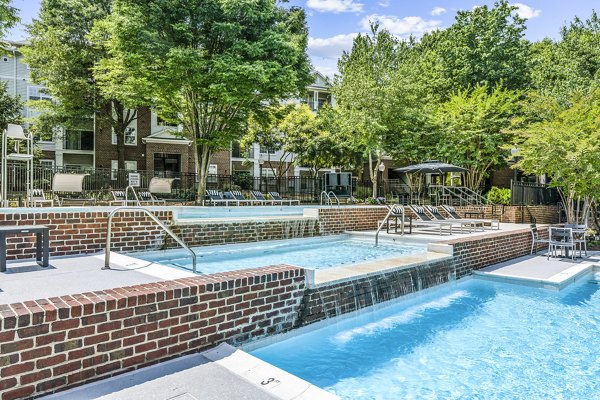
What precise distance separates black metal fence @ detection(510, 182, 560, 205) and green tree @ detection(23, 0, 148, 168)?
798 inches

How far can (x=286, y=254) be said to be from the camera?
905cm

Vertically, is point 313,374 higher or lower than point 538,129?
lower

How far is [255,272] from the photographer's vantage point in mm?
4414

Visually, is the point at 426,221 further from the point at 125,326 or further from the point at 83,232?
the point at 125,326

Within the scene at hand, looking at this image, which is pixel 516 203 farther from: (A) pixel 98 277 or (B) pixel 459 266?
(A) pixel 98 277

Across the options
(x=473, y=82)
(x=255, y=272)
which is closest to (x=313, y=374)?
(x=255, y=272)

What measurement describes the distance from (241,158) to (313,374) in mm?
29140

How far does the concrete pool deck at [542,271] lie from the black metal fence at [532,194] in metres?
5.93

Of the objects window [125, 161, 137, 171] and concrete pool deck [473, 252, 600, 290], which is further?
window [125, 161, 137, 171]

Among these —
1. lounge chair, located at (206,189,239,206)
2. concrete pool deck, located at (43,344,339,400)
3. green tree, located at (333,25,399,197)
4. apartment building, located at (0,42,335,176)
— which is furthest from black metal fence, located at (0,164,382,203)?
concrete pool deck, located at (43,344,339,400)

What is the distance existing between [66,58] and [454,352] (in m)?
25.2

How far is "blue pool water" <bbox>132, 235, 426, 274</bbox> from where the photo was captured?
745 centimetres

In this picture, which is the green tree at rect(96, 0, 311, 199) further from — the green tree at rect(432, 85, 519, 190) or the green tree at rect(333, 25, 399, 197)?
the green tree at rect(432, 85, 519, 190)

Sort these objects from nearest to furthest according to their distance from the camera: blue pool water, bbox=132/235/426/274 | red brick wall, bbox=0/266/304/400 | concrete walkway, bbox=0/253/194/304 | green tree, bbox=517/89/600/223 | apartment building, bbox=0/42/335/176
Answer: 1. red brick wall, bbox=0/266/304/400
2. concrete walkway, bbox=0/253/194/304
3. blue pool water, bbox=132/235/426/274
4. green tree, bbox=517/89/600/223
5. apartment building, bbox=0/42/335/176
